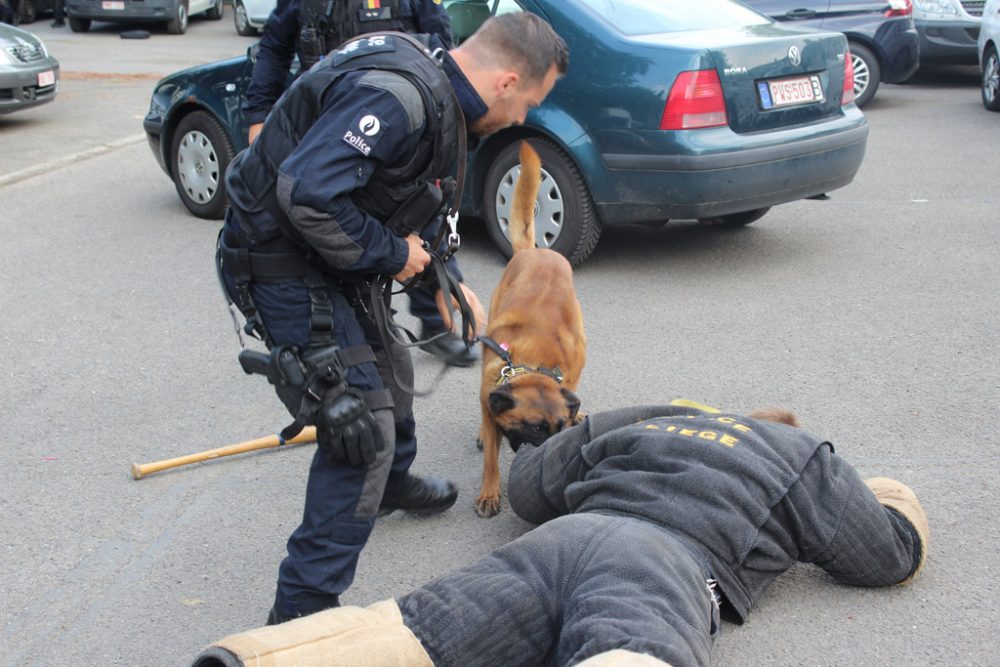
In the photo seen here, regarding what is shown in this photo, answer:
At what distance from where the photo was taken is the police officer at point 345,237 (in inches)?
105

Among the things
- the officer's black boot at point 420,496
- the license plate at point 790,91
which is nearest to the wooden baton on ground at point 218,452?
the officer's black boot at point 420,496

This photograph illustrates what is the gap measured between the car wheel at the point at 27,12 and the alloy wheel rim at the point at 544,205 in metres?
18.9

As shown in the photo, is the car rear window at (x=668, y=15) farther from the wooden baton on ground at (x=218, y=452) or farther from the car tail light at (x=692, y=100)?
the wooden baton on ground at (x=218, y=452)

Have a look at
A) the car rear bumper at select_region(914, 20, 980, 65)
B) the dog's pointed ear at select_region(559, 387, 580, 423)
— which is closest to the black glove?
the dog's pointed ear at select_region(559, 387, 580, 423)

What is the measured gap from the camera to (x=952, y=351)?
5078mm

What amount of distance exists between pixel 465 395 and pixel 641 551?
232cm

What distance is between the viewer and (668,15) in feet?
21.4

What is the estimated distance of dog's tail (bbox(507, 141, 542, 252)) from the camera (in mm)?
4918

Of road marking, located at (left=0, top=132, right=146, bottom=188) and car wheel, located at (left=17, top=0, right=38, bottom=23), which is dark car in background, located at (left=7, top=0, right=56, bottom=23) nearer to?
car wheel, located at (left=17, top=0, right=38, bottom=23)

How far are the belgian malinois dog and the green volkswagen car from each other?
3.82 feet

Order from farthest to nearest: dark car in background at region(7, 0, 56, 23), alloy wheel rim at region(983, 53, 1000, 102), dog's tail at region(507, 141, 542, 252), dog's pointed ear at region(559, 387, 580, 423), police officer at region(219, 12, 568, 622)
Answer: dark car in background at region(7, 0, 56, 23)
alloy wheel rim at region(983, 53, 1000, 102)
dog's tail at region(507, 141, 542, 252)
dog's pointed ear at region(559, 387, 580, 423)
police officer at region(219, 12, 568, 622)

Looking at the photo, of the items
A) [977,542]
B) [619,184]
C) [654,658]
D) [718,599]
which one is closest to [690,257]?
[619,184]

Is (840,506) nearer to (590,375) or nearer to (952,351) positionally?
(590,375)

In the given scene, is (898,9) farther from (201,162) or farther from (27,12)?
(27,12)
